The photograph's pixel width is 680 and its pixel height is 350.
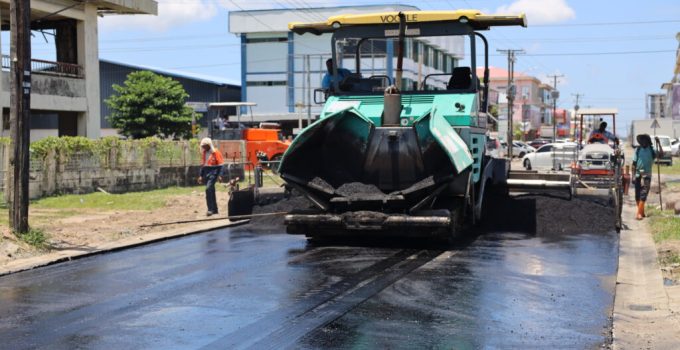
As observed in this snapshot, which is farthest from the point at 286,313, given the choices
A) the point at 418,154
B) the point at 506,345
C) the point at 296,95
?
the point at 296,95

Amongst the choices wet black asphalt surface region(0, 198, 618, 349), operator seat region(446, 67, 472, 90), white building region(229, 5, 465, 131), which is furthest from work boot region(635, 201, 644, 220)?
white building region(229, 5, 465, 131)

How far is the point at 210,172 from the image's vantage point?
17672mm

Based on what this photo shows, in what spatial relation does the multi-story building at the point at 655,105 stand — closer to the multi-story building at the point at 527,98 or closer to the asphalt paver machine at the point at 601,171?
the multi-story building at the point at 527,98

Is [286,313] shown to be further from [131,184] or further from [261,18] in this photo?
[261,18]

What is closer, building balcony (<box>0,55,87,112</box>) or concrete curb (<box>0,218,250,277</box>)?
concrete curb (<box>0,218,250,277</box>)

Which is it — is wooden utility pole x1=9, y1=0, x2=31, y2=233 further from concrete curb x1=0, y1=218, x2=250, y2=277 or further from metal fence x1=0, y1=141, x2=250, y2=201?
metal fence x1=0, y1=141, x2=250, y2=201

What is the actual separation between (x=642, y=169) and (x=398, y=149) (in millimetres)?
7449

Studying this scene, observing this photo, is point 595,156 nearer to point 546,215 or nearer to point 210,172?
point 546,215

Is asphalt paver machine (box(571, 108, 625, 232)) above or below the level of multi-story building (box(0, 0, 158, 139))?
below

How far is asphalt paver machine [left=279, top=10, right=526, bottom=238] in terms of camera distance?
37.3 feet

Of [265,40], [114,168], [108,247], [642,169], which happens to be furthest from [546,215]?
[265,40]

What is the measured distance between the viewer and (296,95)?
66.4 metres

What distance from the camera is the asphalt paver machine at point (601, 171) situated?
14.7 m

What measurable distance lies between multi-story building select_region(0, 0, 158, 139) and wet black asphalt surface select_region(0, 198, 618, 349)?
17.6m
